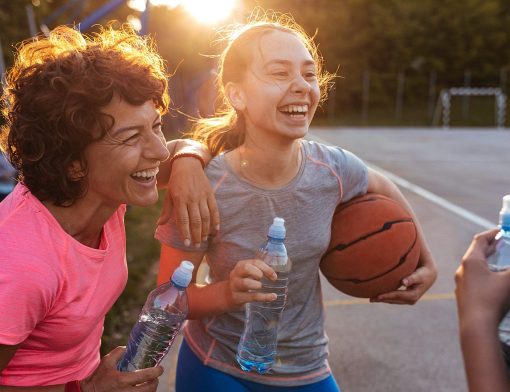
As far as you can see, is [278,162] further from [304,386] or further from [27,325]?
[27,325]

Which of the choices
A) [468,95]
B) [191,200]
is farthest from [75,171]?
[468,95]

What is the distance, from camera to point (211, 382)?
2.48 m

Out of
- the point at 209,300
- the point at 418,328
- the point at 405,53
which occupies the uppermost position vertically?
the point at 209,300

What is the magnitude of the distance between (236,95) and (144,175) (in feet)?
1.88

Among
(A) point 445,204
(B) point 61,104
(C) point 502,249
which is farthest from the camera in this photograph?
(A) point 445,204

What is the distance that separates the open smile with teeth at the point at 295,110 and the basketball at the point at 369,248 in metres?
0.47

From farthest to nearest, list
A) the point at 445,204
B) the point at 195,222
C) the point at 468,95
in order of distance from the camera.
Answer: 1. the point at 468,95
2. the point at 445,204
3. the point at 195,222

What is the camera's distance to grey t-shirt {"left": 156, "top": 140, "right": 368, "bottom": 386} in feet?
8.02

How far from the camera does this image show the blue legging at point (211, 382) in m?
2.46

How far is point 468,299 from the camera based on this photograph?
65.5 inches

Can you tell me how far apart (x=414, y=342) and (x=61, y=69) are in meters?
3.75

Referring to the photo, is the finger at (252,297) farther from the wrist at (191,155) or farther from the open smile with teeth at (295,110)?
the open smile with teeth at (295,110)

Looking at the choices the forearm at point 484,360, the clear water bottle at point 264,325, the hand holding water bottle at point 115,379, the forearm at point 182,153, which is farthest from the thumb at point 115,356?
the forearm at point 484,360

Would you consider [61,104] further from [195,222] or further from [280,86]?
[280,86]
